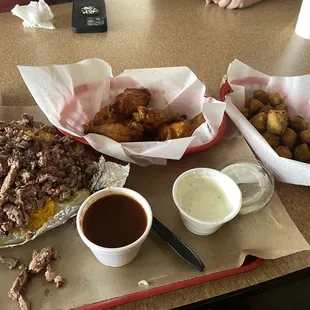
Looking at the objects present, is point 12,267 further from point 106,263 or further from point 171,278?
point 171,278

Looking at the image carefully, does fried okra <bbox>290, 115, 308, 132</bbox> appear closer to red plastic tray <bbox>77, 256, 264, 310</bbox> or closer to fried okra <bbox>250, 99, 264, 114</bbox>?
fried okra <bbox>250, 99, 264, 114</bbox>

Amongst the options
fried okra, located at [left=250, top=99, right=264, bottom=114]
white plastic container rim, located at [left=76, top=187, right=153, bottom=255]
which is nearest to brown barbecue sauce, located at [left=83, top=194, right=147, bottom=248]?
white plastic container rim, located at [left=76, top=187, right=153, bottom=255]

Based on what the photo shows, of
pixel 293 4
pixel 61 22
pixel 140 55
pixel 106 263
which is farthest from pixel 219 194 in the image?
pixel 293 4

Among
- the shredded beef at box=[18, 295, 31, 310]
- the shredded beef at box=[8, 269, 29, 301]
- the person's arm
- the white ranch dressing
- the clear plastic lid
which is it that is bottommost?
the shredded beef at box=[18, 295, 31, 310]

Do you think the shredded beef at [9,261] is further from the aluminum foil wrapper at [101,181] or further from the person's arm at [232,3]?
the person's arm at [232,3]

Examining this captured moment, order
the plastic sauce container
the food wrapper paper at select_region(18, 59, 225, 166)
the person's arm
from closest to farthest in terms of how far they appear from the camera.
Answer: the plastic sauce container < the food wrapper paper at select_region(18, 59, 225, 166) < the person's arm

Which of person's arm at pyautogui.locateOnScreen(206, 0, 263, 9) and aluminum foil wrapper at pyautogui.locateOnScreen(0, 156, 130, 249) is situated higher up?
person's arm at pyautogui.locateOnScreen(206, 0, 263, 9)

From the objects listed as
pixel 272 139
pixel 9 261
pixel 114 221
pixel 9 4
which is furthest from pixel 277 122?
pixel 9 4

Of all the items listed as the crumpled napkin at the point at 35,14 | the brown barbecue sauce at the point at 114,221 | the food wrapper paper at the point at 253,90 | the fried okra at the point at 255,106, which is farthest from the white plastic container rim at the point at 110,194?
the crumpled napkin at the point at 35,14
